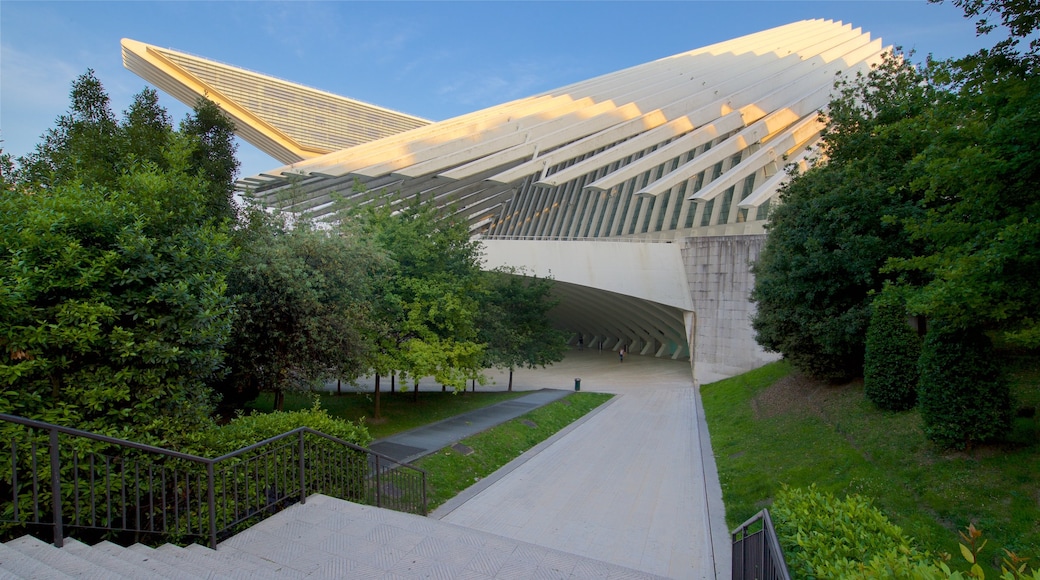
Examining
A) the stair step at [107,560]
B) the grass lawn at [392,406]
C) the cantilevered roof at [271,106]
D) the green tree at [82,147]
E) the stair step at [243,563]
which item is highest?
the cantilevered roof at [271,106]

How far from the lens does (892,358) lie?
923 cm

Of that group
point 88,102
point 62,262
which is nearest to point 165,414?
point 62,262

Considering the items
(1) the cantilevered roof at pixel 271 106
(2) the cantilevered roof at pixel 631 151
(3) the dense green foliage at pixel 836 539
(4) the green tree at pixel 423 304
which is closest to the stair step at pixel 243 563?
(3) the dense green foliage at pixel 836 539

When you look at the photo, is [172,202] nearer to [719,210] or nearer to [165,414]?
[165,414]

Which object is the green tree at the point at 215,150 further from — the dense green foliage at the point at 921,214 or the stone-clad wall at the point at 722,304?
the stone-clad wall at the point at 722,304

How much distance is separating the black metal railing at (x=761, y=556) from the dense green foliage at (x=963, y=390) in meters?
4.13

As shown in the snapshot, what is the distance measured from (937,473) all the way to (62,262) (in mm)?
10075

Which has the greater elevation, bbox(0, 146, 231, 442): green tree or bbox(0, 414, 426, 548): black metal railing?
bbox(0, 146, 231, 442): green tree

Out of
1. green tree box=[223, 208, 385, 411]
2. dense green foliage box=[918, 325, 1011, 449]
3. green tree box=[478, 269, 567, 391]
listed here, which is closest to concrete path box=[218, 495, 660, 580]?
green tree box=[223, 208, 385, 411]

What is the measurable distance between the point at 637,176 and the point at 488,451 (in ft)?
73.3

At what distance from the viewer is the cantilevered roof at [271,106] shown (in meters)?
37.5

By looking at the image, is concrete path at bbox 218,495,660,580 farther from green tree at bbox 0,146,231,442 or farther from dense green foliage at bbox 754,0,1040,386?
dense green foliage at bbox 754,0,1040,386

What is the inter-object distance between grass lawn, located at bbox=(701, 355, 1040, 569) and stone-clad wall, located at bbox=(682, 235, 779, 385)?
23.4 feet

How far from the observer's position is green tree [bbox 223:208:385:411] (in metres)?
8.99
